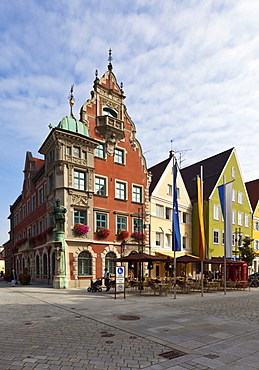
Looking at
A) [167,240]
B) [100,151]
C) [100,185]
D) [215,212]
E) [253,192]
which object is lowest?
[167,240]

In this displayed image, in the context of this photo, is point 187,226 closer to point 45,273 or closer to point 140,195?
point 140,195

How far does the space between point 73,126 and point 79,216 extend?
26.9 feet

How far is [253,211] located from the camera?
5025 cm

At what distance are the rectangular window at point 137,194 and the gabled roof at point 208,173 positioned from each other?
→ 33.9 feet

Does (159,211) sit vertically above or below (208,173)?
below

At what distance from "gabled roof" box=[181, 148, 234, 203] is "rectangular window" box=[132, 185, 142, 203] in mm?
10345

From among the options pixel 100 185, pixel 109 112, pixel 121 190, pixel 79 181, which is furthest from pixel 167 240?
pixel 109 112

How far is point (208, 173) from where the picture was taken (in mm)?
45281

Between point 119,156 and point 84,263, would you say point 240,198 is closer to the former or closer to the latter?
point 119,156

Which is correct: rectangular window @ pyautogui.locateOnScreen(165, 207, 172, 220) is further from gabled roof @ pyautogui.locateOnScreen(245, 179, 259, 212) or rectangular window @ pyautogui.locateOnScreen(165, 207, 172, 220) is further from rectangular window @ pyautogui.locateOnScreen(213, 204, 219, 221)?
gabled roof @ pyautogui.locateOnScreen(245, 179, 259, 212)

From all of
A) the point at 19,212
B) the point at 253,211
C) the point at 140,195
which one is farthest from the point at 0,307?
the point at 253,211

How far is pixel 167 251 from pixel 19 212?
23.9 m

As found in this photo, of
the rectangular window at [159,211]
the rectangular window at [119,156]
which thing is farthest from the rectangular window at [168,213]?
the rectangular window at [119,156]

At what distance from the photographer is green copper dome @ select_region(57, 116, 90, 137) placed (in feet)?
93.0
